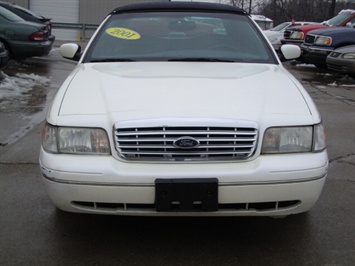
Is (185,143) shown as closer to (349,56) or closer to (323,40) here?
(349,56)

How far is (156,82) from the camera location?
3084 mm

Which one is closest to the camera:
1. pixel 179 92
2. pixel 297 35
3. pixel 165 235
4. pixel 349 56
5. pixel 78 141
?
pixel 78 141

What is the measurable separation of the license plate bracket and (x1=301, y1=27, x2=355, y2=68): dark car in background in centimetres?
1087

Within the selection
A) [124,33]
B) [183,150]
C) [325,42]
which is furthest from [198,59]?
[325,42]

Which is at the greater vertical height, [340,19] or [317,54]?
[340,19]

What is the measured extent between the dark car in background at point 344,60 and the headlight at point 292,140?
865 cm

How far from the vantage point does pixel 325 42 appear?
12398 millimetres

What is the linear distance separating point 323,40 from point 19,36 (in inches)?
329

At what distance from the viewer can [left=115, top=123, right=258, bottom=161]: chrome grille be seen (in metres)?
2.52

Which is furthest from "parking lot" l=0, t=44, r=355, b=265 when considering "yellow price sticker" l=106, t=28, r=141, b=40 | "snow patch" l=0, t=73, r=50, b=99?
"snow patch" l=0, t=73, r=50, b=99

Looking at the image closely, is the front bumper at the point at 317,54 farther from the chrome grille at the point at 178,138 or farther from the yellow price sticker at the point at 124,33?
the chrome grille at the point at 178,138

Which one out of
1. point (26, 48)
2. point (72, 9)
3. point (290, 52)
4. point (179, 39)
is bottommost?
point (72, 9)

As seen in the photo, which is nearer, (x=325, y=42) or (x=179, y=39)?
(x=179, y=39)

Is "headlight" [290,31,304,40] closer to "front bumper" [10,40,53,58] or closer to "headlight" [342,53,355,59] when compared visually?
"headlight" [342,53,355,59]
